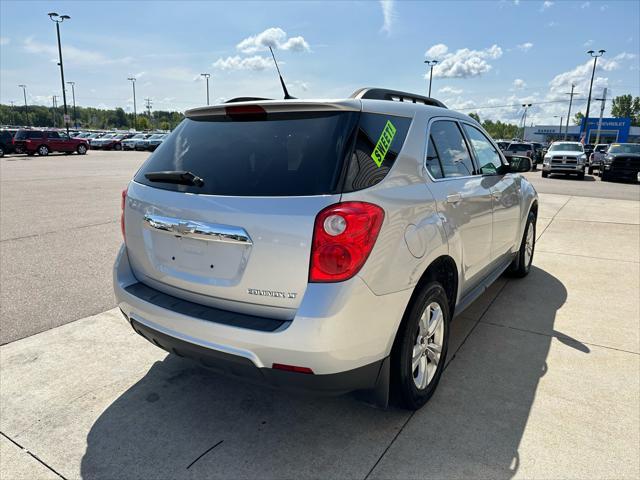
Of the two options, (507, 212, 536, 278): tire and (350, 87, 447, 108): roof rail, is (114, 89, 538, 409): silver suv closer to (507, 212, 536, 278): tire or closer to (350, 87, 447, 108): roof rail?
(350, 87, 447, 108): roof rail

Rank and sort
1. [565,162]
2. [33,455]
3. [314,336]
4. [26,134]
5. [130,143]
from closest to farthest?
1. [314,336]
2. [33,455]
3. [565,162]
4. [26,134]
5. [130,143]

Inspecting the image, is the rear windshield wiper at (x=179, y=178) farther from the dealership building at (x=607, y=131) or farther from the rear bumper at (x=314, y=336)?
the dealership building at (x=607, y=131)

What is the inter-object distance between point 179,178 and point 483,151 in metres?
2.72

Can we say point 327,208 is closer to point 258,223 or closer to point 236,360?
point 258,223

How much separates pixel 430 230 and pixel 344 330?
2.88 feet

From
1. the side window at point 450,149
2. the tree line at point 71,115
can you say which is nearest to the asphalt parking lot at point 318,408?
the side window at point 450,149

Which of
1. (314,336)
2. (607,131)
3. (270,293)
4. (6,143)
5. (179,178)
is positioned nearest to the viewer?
(314,336)

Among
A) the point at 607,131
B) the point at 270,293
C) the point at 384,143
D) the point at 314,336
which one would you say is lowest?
the point at 314,336

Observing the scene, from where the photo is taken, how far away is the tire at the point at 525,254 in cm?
518

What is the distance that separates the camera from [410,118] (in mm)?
2801

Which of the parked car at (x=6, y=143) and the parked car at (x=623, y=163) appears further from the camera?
the parked car at (x=6, y=143)

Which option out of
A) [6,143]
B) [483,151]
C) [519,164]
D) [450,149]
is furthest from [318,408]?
[6,143]

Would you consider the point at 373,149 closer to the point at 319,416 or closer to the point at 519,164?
the point at 319,416

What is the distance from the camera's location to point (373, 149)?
2381 mm
